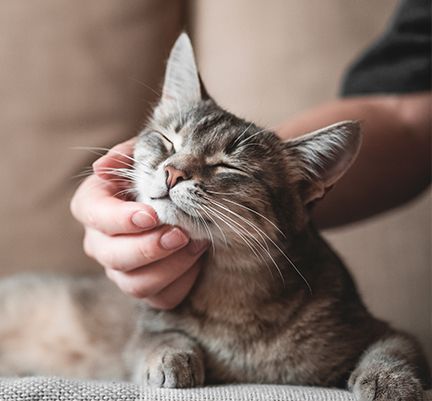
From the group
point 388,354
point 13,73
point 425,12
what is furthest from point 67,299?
point 425,12

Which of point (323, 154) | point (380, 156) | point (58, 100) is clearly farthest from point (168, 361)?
point (58, 100)

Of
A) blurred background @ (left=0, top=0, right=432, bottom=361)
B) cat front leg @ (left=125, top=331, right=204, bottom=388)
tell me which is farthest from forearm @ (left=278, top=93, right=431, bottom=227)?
cat front leg @ (left=125, top=331, right=204, bottom=388)

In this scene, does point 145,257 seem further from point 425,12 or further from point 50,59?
point 425,12

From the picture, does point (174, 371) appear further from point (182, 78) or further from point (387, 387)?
point (182, 78)

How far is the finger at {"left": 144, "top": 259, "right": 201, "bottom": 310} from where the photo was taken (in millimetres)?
952

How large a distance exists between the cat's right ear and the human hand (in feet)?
0.33

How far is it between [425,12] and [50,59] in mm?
799

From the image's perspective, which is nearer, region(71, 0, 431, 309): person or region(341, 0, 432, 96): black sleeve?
region(71, 0, 431, 309): person

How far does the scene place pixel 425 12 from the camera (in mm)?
1339

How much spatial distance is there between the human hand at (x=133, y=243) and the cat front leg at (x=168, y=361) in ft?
0.18

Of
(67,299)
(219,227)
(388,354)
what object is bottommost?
(67,299)

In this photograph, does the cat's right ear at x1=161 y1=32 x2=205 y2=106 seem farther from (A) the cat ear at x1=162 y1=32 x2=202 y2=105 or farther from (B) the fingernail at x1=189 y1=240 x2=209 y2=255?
(B) the fingernail at x1=189 y1=240 x2=209 y2=255

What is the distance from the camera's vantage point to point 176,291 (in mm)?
960

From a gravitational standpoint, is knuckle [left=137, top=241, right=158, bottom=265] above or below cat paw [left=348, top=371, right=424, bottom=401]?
above
